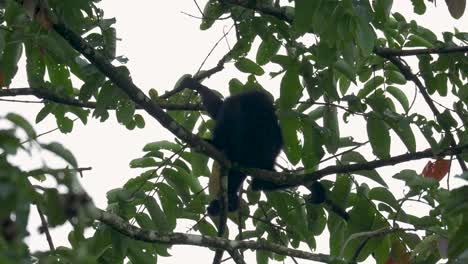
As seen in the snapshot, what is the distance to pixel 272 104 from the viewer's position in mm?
6688

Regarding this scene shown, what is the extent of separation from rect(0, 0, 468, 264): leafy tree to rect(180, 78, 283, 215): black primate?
167 millimetres

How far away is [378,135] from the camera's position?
16.4ft

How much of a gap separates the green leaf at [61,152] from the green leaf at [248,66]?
4.01m

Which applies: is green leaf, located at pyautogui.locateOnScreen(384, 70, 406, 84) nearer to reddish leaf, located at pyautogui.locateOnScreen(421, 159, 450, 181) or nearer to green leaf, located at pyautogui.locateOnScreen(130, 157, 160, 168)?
reddish leaf, located at pyautogui.locateOnScreen(421, 159, 450, 181)

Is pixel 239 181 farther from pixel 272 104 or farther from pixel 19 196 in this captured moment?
pixel 19 196

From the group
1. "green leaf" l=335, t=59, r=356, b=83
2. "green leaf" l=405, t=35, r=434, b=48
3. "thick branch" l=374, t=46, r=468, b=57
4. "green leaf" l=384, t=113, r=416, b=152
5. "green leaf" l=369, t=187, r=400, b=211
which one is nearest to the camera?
"green leaf" l=369, t=187, r=400, b=211

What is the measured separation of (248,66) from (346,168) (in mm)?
1447

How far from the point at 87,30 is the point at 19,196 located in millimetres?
3183

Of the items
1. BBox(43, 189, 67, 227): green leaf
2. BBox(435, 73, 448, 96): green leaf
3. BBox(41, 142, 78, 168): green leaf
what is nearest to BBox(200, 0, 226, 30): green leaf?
BBox(435, 73, 448, 96): green leaf

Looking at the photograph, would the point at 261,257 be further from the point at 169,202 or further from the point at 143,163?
the point at 143,163

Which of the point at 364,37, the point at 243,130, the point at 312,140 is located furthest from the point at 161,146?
the point at 364,37

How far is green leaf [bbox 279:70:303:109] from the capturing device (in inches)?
195

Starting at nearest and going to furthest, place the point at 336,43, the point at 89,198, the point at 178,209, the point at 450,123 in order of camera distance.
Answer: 1. the point at 89,198
2. the point at 336,43
3. the point at 450,123
4. the point at 178,209

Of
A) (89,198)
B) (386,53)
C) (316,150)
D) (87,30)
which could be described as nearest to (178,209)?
(316,150)
